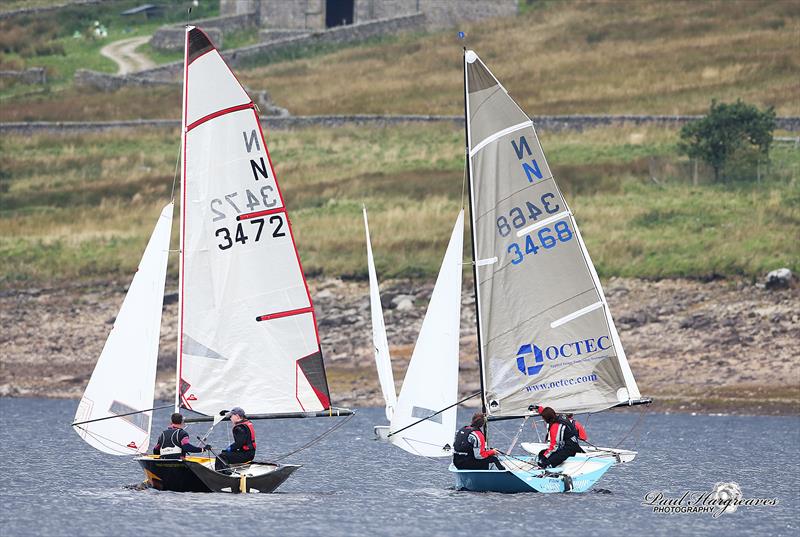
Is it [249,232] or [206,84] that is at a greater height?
[206,84]

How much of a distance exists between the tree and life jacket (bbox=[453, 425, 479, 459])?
44816 millimetres

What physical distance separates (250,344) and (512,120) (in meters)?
7.28

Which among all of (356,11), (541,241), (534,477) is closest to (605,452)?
(534,477)

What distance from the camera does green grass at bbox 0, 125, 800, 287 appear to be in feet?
217

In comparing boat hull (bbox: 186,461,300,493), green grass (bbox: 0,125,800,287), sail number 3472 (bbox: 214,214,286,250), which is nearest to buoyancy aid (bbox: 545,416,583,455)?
boat hull (bbox: 186,461,300,493)

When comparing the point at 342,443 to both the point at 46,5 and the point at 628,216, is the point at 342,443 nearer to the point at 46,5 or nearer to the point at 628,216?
the point at 628,216

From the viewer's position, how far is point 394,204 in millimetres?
73812

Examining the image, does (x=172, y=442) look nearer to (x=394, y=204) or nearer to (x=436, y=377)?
(x=436, y=377)

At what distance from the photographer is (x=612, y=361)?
112 ft

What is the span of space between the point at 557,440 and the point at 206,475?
24.8ft

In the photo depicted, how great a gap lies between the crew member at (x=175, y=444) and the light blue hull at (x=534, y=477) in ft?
18.9

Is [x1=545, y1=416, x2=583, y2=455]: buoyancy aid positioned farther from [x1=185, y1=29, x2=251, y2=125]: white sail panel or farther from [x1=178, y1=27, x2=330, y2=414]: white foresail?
[x1=185, y1=29, x2=251, y2=125]: white sail panel

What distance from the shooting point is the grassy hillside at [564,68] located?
96688mm

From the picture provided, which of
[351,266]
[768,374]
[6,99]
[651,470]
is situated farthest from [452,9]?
[651,470]
